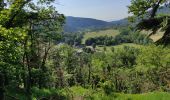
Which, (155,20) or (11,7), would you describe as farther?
(11,7)

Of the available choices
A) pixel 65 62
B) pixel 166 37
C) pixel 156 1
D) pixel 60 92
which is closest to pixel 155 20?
pixel 166 37

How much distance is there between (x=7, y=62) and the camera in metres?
16.5

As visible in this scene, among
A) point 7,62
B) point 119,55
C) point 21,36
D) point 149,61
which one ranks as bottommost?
point 119,55

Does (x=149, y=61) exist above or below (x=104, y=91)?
below

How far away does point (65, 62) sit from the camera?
103250mm

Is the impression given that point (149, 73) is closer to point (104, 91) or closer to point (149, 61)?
point (149, 61)

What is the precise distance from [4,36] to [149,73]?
6978 centimetres

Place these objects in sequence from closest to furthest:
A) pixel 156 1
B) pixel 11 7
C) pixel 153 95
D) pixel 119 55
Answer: pixel 156 1, pixel 153 95, pixel 11 7, pixel 119 55

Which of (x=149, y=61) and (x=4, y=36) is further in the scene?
(x=149, y=61)

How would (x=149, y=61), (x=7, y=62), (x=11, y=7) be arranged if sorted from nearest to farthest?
(x=7, y=62), (x=11, y=7), (x=149, y=61)

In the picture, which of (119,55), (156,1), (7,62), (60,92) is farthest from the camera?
(119,55)

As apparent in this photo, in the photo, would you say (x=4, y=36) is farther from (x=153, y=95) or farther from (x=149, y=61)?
(x=149, y=61)

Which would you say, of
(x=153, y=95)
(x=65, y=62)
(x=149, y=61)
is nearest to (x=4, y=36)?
(x=153, y=95)

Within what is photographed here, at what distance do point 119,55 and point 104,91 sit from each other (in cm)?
14412
